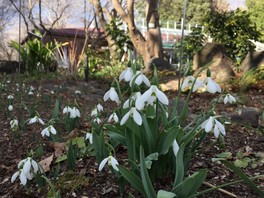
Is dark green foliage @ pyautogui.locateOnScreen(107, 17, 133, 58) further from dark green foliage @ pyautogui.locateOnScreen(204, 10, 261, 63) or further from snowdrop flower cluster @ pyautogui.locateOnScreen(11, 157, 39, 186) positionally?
snowdrop flower cluster @ pyautogui.locateOnScreen(11, 157, 39, 186)

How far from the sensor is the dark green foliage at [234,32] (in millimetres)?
9445

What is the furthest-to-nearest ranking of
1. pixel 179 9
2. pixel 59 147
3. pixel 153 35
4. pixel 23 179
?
1. pixel 179 9
2. pixel 153 35
3. pixel 59 147
4. pixel 23 179

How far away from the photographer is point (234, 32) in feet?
31.7

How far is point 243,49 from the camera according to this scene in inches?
372

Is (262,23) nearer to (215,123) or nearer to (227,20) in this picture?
(227,20)

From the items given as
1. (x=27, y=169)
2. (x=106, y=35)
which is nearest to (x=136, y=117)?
(x=27, y=169)

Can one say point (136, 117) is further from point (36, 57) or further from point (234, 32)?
point (36, 57)

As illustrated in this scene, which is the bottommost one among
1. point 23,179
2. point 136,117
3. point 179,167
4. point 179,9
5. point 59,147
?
point 59,147

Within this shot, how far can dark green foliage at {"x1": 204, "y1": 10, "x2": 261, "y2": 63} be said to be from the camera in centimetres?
945

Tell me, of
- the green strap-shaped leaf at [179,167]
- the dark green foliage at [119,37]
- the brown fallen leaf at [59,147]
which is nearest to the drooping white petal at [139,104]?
the green strap-shaped leaf at [179,167]

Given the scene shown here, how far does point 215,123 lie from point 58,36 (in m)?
19.4

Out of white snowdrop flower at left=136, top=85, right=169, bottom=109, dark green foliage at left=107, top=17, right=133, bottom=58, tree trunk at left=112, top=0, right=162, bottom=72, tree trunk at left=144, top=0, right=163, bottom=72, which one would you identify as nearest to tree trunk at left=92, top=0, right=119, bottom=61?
dark green foliage at left=107, top=17, right=133, bottom=58

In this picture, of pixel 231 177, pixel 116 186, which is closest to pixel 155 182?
pixel 116 186

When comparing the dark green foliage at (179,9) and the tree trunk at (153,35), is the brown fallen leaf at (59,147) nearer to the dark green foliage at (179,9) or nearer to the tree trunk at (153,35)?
the tree trunk at (153,35)
